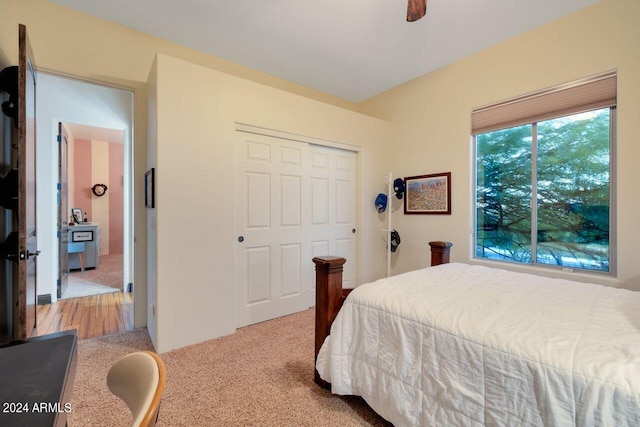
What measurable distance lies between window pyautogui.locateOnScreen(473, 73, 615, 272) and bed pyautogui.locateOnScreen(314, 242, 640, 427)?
105 centimetres

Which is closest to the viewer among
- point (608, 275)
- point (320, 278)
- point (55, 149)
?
point (320, 278)

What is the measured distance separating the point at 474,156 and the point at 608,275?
5.18 feet

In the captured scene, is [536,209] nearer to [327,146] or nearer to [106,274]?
[327,146]

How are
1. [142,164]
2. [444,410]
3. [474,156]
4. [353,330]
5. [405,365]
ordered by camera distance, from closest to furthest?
[444,410]
[405,365]
[353,330]
[142,164]
[474,156]

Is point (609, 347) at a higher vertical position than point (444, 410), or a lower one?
higher

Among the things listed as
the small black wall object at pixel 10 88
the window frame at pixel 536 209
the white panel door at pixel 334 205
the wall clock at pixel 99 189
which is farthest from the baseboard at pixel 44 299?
the window frame at pixel 536 209

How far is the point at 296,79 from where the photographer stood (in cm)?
373

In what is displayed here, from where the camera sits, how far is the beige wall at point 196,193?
2.30 metres

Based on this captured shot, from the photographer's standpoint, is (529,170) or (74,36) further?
(529,170)

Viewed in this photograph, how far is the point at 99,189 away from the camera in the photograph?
638 cm

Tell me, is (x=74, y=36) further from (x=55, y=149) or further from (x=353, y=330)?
(x=353, y=330)

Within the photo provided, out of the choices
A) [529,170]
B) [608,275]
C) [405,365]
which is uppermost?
[529,170]

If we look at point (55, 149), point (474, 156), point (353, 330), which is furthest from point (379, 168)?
point (55, 149)

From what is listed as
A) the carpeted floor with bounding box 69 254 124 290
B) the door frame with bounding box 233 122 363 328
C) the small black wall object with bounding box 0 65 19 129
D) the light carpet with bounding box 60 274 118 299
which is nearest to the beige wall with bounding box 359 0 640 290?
the door frame with bounding box 233 122 363 328
